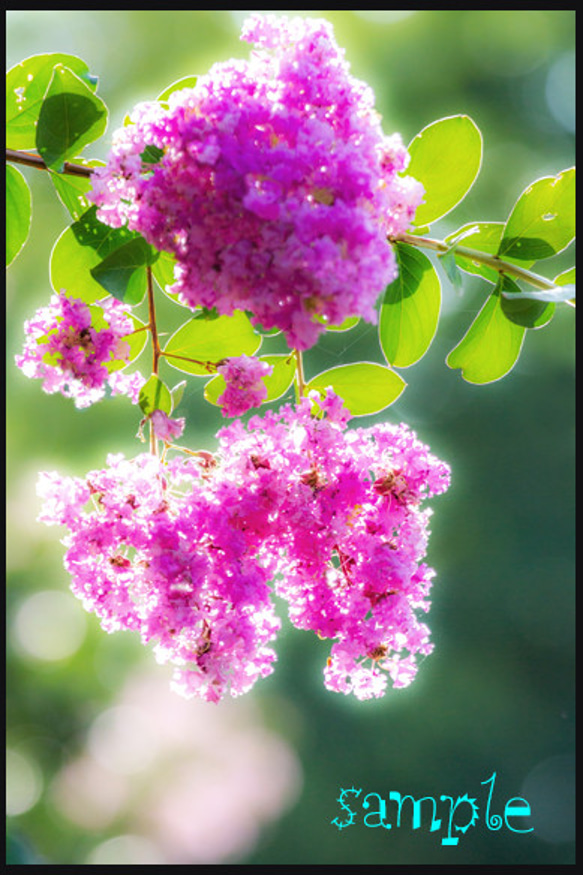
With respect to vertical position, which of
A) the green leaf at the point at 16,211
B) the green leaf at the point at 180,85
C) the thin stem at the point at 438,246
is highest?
the green leaf at the point at 180,85

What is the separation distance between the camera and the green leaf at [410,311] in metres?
1.05

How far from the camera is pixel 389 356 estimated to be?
1108 mm

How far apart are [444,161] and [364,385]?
0.95 ft

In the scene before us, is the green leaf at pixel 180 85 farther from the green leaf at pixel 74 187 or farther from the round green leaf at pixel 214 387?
the round green leaf at pixel 214 387

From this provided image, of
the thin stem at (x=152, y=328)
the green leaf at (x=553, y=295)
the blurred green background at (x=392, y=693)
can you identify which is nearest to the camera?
the green leaf at (x=553, y=295)

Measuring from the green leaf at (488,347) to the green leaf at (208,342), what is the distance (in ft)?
0.86

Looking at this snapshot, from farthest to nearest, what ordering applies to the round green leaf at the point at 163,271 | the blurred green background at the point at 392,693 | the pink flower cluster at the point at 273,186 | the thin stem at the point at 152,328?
the blurred green background at the point at 392,693 → the round green leaf at the point at 163,271 → the thin stem at the point at 152,328 → the pink flower cluster at the point at 273,186

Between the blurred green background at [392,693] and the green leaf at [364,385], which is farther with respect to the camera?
the blurred green background at [392,693]

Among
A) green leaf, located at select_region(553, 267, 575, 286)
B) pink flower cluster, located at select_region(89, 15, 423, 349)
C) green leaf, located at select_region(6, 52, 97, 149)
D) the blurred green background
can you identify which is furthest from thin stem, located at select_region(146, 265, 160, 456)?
the blurred green background

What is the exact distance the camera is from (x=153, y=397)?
3.23 feet

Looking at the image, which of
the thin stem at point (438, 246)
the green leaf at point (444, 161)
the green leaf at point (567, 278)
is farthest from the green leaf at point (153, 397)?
the green leaf at point (567, 278)

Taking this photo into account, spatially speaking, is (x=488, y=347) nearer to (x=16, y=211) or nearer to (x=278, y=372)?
(x=278, y=372)

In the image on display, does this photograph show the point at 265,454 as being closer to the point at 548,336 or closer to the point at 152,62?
the point at 548,336

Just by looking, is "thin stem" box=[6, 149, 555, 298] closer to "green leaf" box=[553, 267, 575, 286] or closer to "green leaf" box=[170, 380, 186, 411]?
"green leaf" box=[553, 267, 575, 286]
